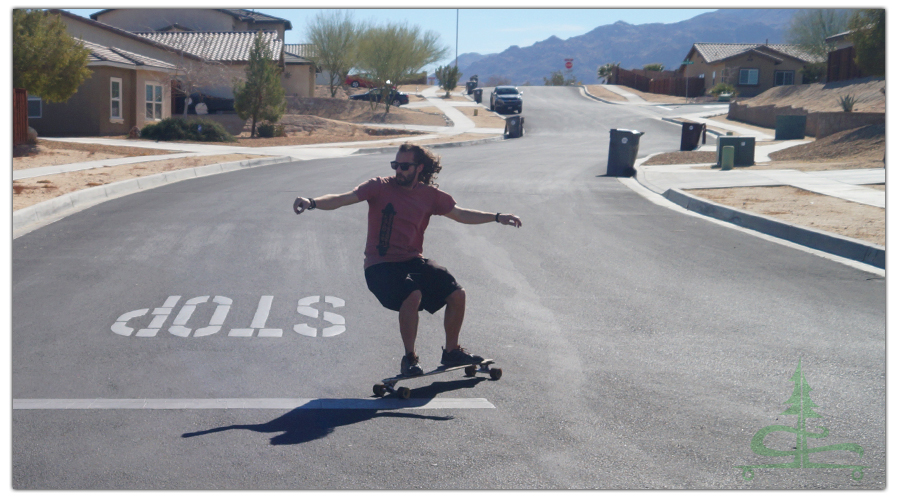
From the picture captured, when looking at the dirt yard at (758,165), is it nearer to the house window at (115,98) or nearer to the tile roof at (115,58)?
the tile roof at (115,58)

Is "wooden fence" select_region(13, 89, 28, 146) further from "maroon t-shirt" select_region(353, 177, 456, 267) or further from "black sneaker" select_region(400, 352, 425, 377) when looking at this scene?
"black sneaker" select_region(400, 352, 425, 377)

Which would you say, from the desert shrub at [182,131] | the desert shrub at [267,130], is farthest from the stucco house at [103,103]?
the desert shrub at [267,130]

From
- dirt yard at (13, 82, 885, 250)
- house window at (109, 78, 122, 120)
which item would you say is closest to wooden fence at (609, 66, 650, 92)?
dirt yard at (13, 82, 885, 250)

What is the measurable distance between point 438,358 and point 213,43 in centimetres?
4546

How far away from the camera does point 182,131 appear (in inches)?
1163

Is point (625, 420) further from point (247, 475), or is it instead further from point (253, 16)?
point (253, 16)

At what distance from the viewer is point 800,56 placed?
71188 mm

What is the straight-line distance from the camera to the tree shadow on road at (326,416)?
4605 millimetres

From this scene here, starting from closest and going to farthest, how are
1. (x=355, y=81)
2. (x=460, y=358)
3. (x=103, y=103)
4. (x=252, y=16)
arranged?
(x=460, y=358)
(x=103, y=103)
(x=252, y=16)
(x=355, y=81)

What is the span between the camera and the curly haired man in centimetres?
544

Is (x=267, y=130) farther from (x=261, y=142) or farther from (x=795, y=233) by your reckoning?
(x=795, y=233)

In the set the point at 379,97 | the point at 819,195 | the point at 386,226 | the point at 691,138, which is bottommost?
the point at 386,226

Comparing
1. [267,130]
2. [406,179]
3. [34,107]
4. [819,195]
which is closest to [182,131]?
[267,130]

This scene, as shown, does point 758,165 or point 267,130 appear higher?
point 267,130
